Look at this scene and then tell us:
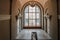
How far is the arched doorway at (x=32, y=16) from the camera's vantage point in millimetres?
13211

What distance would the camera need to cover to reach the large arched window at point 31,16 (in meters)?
13.5

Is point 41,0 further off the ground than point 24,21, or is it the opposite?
point 41,0

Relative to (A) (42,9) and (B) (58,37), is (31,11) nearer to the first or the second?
(A) (42,9)

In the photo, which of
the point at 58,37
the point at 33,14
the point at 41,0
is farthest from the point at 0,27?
the point at 33,14

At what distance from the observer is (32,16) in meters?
13.7

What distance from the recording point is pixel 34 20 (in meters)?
13.8

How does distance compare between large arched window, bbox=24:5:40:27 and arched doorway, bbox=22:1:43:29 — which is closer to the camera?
arched doorway, bbox=22:1:43:29

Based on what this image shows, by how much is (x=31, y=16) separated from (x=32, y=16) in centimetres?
10

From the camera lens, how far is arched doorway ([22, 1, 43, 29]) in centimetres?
1321

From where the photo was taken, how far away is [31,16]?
13.7m

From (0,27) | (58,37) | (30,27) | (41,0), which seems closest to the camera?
(0,27)

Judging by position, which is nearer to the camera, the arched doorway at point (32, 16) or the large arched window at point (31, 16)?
the arched doorway at point (32, 16)

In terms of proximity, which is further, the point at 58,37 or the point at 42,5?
the point at 42,5

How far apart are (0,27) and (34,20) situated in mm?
9592
